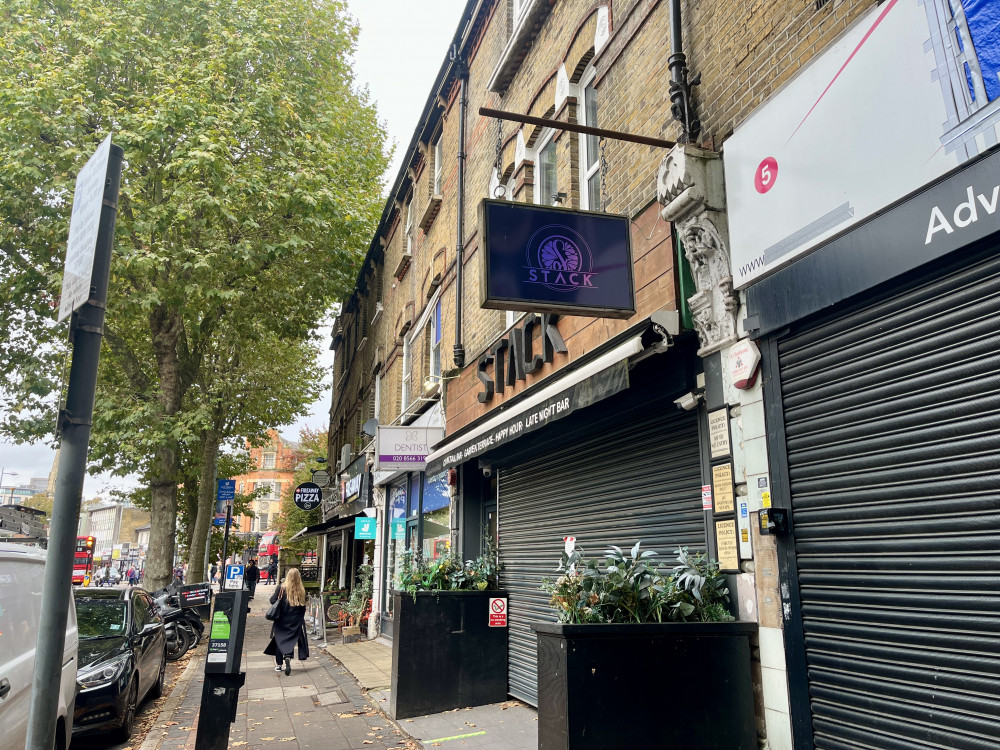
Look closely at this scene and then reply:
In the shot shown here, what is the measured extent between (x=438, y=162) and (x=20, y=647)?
12.3 meters

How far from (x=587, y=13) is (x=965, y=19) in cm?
529

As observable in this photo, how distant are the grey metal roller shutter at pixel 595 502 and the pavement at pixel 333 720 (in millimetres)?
779

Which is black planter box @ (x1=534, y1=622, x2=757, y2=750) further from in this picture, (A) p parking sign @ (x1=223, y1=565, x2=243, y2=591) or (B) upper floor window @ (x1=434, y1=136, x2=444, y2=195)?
(B) upper floor window @ (x1=434, y1=136, x2=444, y2=195)

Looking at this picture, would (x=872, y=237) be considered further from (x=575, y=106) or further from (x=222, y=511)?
(x=222, y=511)

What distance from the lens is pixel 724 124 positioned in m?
5.62

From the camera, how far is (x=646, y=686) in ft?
14.9

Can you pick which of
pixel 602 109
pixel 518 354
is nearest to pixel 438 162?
pixel 518 354

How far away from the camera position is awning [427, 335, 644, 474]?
5594mm

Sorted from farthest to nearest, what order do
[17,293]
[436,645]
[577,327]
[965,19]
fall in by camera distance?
[17,293]
[436,645]
[577,327]
[965,19]

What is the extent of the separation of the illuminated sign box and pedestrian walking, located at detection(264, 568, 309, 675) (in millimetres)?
7961

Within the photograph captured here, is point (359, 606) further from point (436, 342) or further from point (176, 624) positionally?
point (436, 342)

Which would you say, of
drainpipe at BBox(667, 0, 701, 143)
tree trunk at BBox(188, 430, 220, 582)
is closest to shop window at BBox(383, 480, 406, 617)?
tree trunk at BBox(188, 430, 220, 582)

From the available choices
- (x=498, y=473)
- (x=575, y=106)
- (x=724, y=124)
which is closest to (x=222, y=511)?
(x=498, y=473)

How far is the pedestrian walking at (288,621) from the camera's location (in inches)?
461
